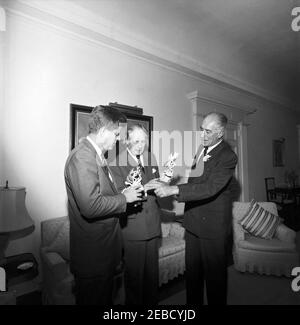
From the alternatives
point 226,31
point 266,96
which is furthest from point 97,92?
point 266,96

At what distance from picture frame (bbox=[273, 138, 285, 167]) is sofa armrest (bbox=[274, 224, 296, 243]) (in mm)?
3060

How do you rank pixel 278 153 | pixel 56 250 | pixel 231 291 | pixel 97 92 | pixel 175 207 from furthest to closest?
pixel 278 153, pixel 175 207, pixel 97 92, pixel 231 291, pixel 56 250

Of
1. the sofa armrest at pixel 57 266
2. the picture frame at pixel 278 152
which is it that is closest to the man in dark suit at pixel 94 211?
the sofa armrest at pixel 57 266

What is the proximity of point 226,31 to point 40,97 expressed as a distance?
107 inches

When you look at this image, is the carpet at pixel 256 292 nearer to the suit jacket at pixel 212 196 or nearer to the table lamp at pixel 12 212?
the suit jacket at pixel 212 196

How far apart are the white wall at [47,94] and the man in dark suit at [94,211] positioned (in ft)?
4.03

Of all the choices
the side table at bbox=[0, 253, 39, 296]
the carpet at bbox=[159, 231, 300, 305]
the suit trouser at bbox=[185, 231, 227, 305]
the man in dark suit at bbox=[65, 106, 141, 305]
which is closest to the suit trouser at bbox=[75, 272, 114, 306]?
the man in dark suit at bbox=[65, 106, 141, 305]

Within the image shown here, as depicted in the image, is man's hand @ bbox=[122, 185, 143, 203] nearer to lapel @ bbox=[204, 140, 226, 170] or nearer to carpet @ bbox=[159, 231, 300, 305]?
lapel @ bbox=[204, 140, 226, 170]

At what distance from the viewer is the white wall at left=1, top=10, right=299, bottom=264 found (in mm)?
2350

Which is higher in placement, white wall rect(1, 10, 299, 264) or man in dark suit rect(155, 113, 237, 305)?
white wall rect(1, 10, 299, 264)

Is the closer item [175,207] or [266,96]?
[175,207]

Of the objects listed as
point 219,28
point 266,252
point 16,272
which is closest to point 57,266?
point 16,272
